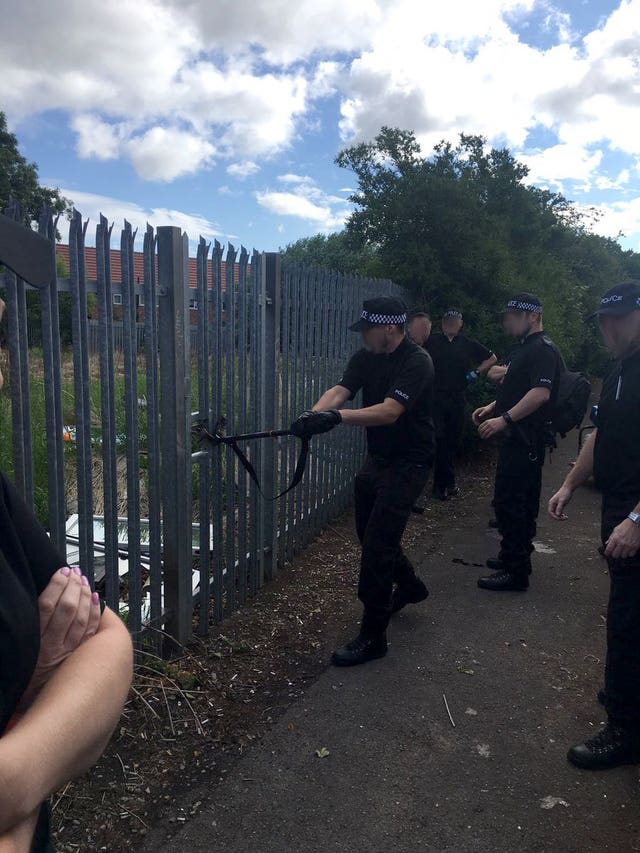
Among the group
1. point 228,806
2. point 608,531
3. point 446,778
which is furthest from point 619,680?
point 228,806

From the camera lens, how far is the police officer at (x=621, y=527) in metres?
2.93

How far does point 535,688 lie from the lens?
361cm

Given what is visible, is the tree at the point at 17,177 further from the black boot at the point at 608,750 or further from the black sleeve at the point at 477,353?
the black boot at the point at 608,750

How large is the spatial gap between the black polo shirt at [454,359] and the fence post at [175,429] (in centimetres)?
443

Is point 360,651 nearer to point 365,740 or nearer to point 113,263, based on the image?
point 365,740

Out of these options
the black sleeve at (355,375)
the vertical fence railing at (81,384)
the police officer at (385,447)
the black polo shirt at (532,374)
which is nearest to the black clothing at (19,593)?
the vertical fence railing at (81,384)

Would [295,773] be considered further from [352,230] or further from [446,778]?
[352,230]

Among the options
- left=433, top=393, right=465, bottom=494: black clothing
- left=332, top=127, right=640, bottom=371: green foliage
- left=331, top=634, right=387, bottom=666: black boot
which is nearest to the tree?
left=332, top=127, right=640, bottom=371: green foliage

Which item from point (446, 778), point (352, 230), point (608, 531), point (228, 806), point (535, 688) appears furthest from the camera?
point (352, 230)

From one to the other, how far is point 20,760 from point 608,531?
2859 mm

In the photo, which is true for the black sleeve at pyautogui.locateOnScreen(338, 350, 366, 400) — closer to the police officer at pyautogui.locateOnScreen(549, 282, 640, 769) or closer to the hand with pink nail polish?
the police officer at pyautogui.locateOnScreen(549, 282, 640, 769)

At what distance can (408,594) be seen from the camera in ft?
14.3

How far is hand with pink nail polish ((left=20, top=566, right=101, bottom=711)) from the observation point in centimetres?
118

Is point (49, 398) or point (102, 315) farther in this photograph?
point (102, 315)
